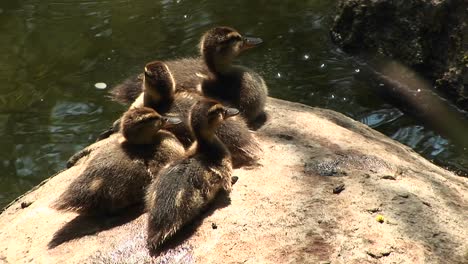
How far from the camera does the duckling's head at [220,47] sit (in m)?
5.43

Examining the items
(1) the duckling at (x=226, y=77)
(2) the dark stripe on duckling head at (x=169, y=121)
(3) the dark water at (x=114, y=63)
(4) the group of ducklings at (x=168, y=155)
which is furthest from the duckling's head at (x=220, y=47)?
(3) the dark water at (x=114, y=63)

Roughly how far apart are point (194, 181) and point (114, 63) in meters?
4.29

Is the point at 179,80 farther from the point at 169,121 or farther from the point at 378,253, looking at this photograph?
the point at 378,253

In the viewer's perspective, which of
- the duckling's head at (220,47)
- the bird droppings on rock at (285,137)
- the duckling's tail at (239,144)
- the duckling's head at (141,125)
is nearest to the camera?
the duckling's head at (141,125)

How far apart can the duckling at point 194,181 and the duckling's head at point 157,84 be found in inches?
22.6

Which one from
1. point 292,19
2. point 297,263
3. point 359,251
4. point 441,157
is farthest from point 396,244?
point 292,19

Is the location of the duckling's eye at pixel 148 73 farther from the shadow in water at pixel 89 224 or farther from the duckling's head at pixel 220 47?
the shadow in water at pixel 89 224

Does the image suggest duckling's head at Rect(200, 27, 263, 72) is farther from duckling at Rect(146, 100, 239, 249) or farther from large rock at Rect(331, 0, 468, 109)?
large rock at Rect(331, 0, 468, 109)

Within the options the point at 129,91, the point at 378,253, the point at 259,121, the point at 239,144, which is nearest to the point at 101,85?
the point at 129,91

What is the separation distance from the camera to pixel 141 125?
4.20 metres

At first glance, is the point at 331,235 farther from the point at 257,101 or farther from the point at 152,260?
the point at 257,101

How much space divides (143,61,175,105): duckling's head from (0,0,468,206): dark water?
1792 mm

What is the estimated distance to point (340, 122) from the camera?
5.57m

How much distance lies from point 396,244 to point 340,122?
222cm
